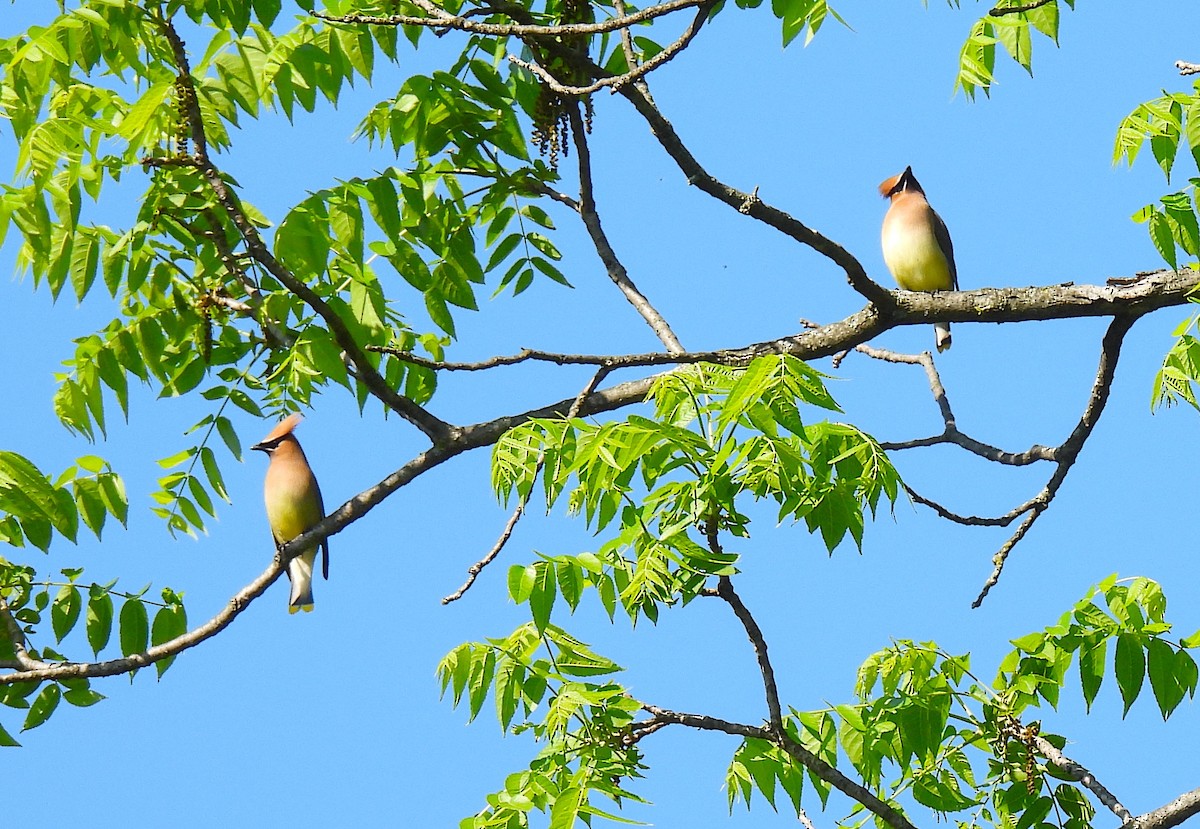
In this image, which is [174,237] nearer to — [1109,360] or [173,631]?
[173,631]

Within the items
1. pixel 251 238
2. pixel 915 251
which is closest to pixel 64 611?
pixel 251 238

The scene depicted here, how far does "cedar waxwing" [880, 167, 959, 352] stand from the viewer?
9156 mm

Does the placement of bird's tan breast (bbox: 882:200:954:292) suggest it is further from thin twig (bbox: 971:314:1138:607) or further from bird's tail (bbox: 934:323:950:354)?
thin twig (bbox: 971:314:1138:607)

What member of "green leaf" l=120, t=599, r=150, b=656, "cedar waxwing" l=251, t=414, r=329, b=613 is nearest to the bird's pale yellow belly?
"cedar waxwing" l=251, t=414, r=329, b=613

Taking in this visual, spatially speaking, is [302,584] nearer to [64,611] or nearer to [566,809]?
[64,611]

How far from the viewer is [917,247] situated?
9.16m

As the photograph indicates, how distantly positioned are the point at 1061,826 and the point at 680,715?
141 centimetres

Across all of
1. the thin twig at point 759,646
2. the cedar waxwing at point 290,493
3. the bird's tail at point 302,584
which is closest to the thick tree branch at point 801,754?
the thin twig at point 759,646

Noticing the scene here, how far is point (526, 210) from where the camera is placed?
611 centimetres

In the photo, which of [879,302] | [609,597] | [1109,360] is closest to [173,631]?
[609,597]

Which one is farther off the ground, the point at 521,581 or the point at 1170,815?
the point at 521,581

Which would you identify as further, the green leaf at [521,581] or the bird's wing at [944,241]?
the bird's wing at [944,241]

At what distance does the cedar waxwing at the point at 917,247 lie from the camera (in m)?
9.16

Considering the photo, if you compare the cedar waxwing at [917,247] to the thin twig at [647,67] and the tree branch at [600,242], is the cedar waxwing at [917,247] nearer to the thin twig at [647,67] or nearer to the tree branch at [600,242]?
the tree branch at [600,242]
